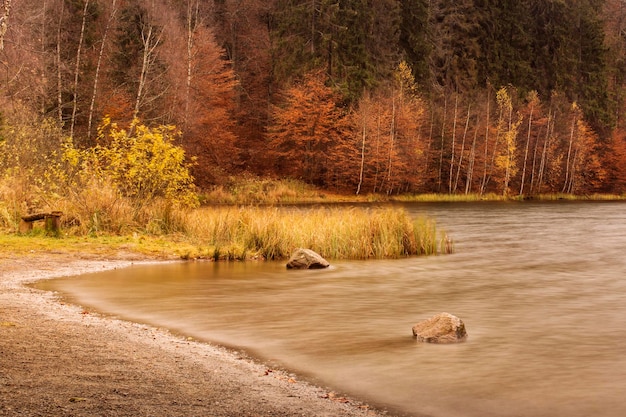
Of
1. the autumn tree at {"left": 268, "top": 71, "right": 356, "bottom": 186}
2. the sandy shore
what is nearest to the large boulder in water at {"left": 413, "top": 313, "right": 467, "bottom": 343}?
the sandy shore

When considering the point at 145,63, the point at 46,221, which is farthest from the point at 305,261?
the point at 145,63

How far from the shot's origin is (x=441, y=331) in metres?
12.0

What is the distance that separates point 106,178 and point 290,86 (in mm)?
42516

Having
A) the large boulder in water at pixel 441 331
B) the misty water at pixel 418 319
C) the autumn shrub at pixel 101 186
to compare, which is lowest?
the misty water at pixel 418 319

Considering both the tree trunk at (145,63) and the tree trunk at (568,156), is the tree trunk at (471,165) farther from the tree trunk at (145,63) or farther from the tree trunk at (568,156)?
the tree trunk at (145,63)

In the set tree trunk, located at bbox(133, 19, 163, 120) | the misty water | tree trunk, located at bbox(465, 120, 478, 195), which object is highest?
tree trunk, located at bbox(133, 19, 163, 120)

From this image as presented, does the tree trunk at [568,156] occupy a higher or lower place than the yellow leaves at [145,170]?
higher

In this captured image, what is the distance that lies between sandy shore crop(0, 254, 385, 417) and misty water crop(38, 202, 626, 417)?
73 centimetres

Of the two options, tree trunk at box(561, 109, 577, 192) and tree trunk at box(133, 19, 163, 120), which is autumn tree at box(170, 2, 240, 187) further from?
tree trunk at box(561, 109, 577, 192)

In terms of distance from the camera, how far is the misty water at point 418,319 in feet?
30.7

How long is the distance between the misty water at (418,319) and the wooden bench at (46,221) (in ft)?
13.9

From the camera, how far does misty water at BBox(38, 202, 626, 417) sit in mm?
9344

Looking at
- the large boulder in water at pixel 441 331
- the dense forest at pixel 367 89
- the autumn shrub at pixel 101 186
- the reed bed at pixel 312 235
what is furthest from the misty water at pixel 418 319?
the dense forest at pixel 367 89

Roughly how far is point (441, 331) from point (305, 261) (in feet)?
29.1
